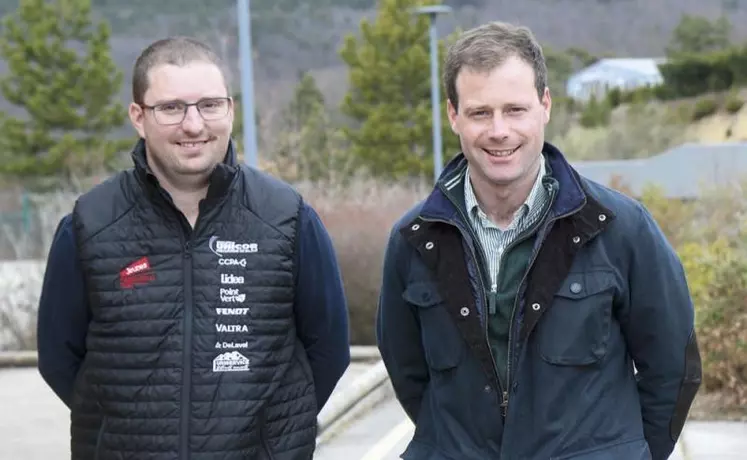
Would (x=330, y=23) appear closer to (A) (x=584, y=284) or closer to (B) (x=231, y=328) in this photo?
(B) (x=231, y=328)

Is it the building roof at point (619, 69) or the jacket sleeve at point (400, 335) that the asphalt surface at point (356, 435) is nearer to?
the jacket sleeve at point (400, 335)

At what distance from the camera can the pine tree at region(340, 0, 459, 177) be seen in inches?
1748

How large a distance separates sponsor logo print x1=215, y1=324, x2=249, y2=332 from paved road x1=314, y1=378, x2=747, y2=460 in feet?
15.4

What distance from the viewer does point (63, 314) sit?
350 centimetres

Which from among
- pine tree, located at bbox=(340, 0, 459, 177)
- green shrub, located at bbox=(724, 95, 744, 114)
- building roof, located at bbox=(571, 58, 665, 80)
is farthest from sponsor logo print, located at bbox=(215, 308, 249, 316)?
building roof, located at bbox=(571, 58, 665, 80)

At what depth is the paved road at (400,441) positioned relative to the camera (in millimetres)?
7898

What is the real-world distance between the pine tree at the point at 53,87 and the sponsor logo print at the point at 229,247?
45.1m

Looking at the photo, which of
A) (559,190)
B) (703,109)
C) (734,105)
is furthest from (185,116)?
(703,109)

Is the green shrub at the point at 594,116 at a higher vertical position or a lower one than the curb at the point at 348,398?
lower

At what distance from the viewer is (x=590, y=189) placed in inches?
125

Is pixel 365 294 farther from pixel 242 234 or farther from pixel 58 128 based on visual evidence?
pixel 58 128

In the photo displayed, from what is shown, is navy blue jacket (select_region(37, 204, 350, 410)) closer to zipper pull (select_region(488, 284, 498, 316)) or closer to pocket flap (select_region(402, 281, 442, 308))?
pocket flap (select_region(402, 281, 442, 308))

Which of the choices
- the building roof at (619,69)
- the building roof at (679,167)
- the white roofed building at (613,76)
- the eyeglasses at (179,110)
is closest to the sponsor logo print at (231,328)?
the eyeglasses at (179,110)

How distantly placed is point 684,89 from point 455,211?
224 feet
